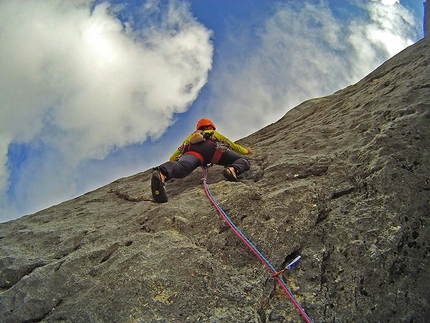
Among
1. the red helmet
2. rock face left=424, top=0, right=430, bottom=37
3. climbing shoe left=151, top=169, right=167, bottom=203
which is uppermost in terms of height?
rock face left=424, top=0, right=430, bottom=37

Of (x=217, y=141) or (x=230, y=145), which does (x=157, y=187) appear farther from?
(x=230, y=145)

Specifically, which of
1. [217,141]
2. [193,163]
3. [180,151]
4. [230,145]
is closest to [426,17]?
[230,145]

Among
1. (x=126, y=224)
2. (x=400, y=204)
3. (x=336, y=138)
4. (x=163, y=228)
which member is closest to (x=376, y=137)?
(x=336, y=138)

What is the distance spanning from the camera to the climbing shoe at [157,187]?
5250mm

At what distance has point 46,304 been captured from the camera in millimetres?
3910

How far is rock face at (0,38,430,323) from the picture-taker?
11.5 feet

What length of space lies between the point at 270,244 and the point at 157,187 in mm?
2103

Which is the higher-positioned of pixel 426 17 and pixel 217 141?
pixel 426 17

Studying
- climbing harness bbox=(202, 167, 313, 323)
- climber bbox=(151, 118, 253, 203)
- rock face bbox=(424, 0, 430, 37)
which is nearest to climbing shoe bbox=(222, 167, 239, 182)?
climber bbox=(151, 118, 253, 203)

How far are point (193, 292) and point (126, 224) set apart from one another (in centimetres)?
206

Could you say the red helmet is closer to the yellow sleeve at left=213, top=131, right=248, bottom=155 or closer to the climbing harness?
the yellow sleeve at left=213, top=131, right=248, bottom=155

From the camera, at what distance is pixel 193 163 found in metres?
6.17

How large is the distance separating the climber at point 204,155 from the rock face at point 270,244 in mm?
249

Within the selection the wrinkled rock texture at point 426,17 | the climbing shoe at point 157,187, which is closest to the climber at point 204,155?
the climbing shoe at point 157,187
